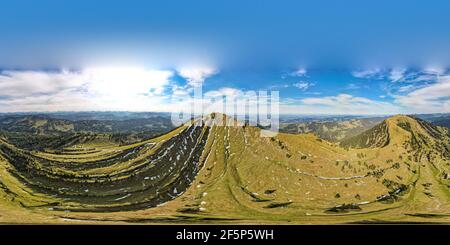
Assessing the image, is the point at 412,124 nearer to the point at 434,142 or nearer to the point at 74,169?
the point at 434,142

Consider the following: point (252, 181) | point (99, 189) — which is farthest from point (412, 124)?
point (99, 189)

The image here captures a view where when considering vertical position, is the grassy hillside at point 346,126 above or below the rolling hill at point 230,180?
above

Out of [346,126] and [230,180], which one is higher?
[346,126]

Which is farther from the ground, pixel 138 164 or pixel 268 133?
→ pixel 268 133

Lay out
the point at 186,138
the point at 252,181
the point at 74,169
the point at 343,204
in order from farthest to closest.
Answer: the point at 186,138 < the point at 74,169 < the point at 252,181 < the point at 343,204

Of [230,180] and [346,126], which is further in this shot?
[346,126]

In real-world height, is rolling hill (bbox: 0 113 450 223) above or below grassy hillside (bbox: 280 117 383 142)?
below

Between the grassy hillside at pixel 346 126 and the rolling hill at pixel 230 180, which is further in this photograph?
the grassy hillside at pixel 346 126

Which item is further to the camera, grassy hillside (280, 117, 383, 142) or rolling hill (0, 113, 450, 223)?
grassy hillside (280, 117, 383, 142)
